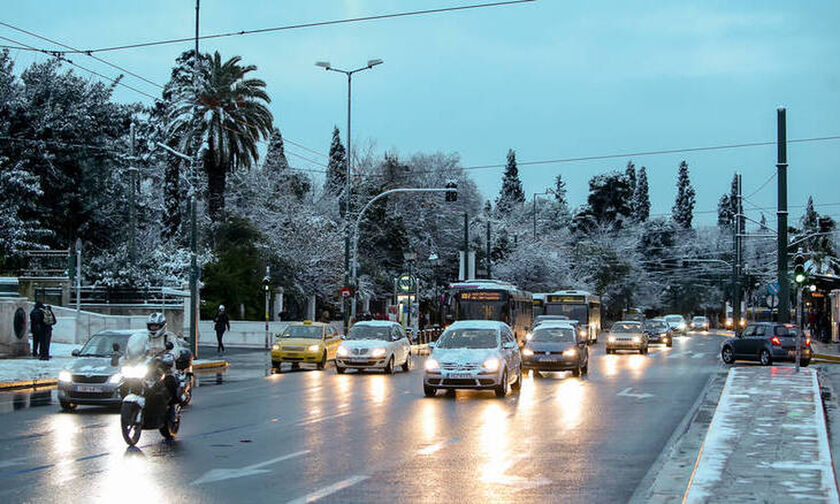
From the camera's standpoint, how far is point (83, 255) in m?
47.2

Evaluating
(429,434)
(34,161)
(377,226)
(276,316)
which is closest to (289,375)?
(429,434)

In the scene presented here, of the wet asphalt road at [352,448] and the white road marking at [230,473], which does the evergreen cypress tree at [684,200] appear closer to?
the wet asphalt road at [352,448]

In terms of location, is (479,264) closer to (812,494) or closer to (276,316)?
(276,316)

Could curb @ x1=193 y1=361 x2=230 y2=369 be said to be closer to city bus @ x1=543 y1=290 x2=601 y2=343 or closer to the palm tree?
the palm tree

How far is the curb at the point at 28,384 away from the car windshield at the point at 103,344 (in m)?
5.18

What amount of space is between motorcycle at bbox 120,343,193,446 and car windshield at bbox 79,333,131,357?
6.32 m

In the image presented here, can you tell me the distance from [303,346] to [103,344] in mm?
12486

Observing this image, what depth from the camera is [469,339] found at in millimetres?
23625

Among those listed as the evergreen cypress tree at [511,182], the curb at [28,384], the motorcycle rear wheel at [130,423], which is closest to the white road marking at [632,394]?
the motorcycle rear wheel at [130,423]

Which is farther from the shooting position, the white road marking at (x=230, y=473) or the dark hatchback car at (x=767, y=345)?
the dark hatchback car at (x=767, y=345)

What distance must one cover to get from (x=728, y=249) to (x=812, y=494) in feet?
425

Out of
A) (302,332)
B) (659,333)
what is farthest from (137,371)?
(659,333)

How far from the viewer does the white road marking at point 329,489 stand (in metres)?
9.75

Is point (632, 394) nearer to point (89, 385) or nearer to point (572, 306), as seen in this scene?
point (89, 385)
